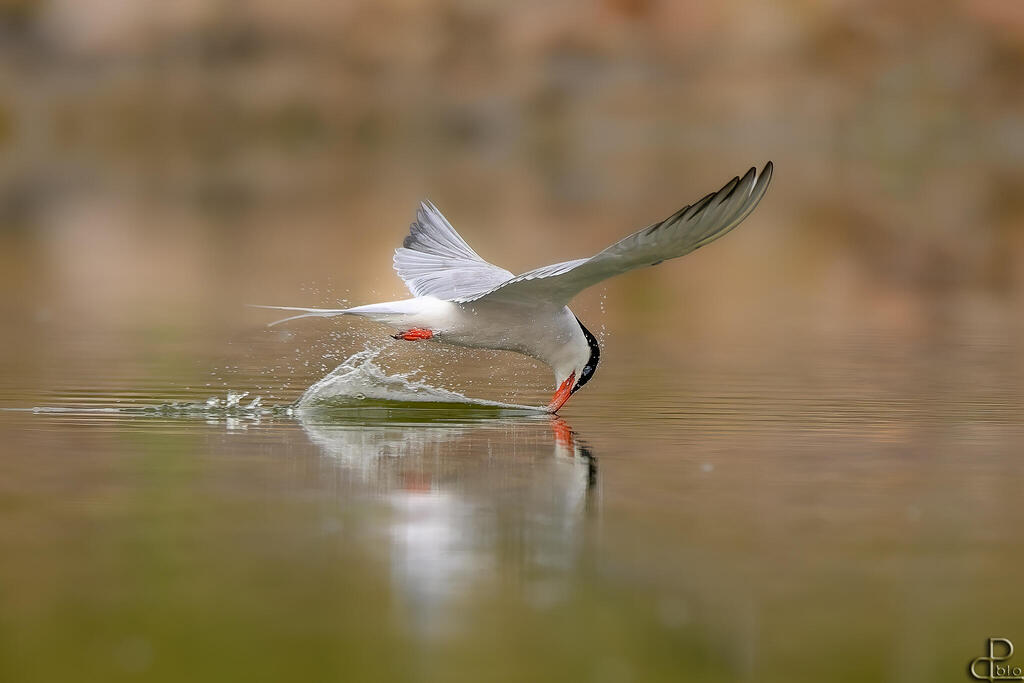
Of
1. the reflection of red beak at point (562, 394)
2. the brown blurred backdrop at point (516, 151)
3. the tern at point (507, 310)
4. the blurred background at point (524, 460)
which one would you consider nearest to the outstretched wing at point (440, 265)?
the tern at point (507, 310)

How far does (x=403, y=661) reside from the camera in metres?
5.14

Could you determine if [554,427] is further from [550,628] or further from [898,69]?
[898,69]

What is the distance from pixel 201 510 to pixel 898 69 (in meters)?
91.7

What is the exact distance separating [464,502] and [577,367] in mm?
3036

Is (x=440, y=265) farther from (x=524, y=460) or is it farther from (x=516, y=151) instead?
(x=516, y=151)

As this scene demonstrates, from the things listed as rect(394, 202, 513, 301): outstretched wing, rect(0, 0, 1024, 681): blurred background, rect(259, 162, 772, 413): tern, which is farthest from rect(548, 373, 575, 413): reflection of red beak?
rect(394, 202, 513, 301): outstretched wing

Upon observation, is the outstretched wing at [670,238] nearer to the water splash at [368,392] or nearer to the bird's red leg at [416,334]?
the bird's red leg at [416,334]

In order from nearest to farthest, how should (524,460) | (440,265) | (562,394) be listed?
(524,460), (562,394), (440,265)

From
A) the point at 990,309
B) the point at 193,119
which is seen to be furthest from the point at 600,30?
the point at 990,309

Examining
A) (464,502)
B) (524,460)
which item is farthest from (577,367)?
(464,502)

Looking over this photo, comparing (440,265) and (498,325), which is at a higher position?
(440,265)
